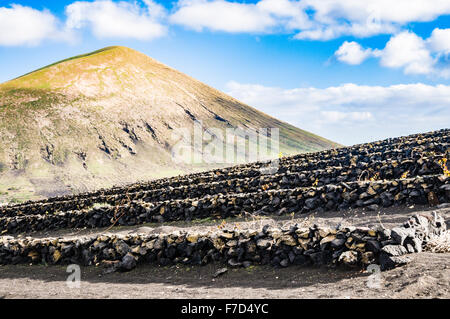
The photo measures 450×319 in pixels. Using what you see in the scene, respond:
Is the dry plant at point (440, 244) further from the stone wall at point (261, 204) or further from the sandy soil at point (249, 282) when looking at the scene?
the stone wall at point (261, 204)

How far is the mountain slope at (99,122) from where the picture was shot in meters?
58.4

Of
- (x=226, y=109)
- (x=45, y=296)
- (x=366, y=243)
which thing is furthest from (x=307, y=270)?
(x=226, y=109)

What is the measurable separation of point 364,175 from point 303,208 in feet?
13.3

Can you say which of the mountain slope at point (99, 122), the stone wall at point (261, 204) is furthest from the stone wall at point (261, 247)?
the mountain slope at point (99, 122)

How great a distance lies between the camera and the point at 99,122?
2977 inches

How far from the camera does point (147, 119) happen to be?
8325 cm

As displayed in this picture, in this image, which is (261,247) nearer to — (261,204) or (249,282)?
(249,282)

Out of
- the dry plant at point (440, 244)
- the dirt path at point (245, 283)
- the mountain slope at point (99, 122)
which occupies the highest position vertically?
the mountain slope at point (99, 122)

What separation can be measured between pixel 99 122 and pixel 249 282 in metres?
74.2

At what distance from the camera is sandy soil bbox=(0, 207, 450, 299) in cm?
563

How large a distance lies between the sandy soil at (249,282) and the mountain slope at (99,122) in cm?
4190

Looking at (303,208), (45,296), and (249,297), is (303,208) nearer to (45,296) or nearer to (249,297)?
(249,297)

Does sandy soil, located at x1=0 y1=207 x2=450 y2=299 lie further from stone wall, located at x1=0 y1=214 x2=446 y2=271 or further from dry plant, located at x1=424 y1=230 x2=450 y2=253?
dry plant, located at x1=424 y1=230 x2=450 y2=253

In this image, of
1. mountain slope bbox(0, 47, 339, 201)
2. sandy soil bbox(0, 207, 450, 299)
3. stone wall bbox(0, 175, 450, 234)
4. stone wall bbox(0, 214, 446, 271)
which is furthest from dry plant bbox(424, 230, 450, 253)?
mountain slope bbox(0, 47, 339, 201)
